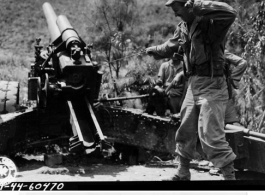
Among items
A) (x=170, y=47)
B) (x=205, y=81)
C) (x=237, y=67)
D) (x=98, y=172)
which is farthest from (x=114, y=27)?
(x=205, y=81)

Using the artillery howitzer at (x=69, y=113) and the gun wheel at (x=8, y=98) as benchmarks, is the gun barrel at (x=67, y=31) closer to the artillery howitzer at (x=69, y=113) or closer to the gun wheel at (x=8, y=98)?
the artillery howitzer at (x=69, y=113)

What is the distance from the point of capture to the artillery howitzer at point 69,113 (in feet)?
22.2

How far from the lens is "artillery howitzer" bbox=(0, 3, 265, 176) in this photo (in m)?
6.75

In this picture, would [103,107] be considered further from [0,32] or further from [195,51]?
[195,51]

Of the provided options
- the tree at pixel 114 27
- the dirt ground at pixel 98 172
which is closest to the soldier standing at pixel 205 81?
the dirt ground at pixel 98 172

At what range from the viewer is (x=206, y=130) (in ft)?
15.5

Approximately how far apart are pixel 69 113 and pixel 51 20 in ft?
6.53

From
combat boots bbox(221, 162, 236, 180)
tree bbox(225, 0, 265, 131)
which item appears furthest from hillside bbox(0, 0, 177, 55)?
combat boots bbox(221, 162, 236, 180)

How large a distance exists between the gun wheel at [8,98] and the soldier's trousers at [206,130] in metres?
3.20

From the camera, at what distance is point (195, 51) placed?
4.98 metres

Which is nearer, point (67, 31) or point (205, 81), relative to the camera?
point (205, 81)

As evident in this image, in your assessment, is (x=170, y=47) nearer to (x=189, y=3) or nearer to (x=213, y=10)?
(x=189, y=3)

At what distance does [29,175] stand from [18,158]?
1350 millimetres

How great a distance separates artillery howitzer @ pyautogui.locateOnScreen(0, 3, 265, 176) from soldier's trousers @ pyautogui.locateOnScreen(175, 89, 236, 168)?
1.51 m
